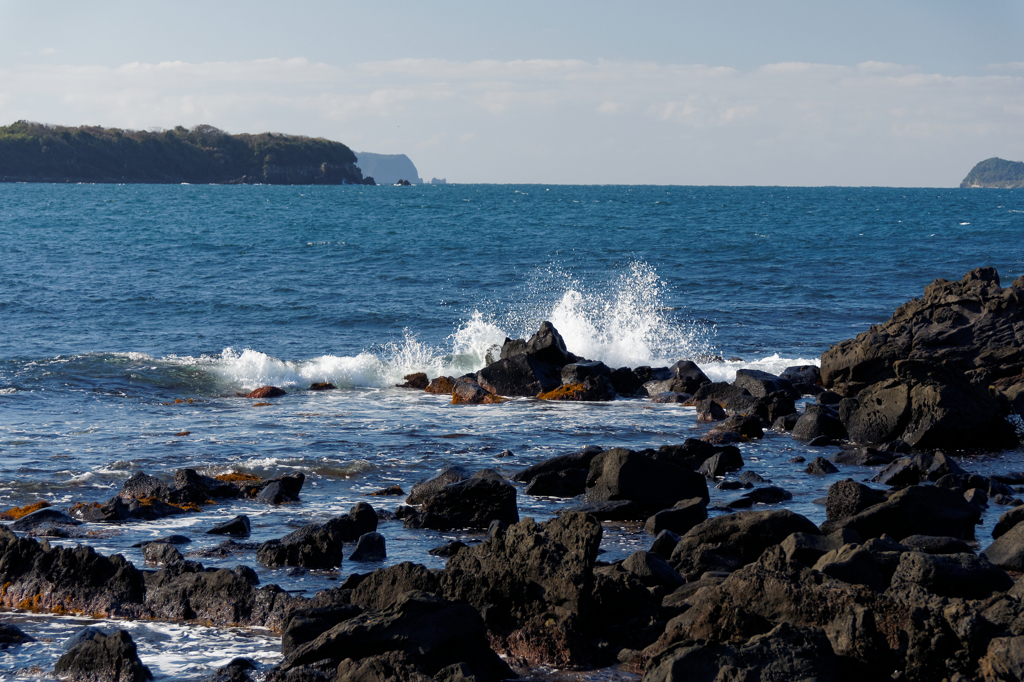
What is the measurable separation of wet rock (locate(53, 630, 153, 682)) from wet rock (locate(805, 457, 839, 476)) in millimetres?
7968

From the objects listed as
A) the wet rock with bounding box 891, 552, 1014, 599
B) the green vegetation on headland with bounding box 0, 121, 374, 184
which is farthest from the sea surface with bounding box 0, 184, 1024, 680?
the green vegetation on headland with bounding box 0, 121, 374, 184

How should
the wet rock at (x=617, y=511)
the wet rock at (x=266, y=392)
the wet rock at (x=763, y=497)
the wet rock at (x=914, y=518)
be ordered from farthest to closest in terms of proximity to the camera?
the wet rock at (x=266, y=392) < the wet rock at (x=763, y=497) < the wet rock at (x=617, y=511) < the wet rock at (x=914, y=518)

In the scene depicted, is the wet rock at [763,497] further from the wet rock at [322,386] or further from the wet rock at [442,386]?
the wet rock at [322,386]

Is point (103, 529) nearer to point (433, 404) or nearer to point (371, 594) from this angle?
point (371, 594)

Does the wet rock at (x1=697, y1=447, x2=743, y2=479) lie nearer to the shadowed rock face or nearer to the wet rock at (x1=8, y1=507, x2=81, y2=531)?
the shadowed rock face

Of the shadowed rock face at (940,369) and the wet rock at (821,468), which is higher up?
the shadowed rock face at (940,369)

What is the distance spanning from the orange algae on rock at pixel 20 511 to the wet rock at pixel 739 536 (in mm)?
6382

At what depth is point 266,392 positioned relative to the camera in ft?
54.0

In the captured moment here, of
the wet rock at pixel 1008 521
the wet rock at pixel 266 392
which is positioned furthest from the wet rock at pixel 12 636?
the wet rock at pixel 266 392

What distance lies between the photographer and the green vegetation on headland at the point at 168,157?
127 m

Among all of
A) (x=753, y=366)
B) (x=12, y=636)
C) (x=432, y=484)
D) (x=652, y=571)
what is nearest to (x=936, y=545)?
(x=652, y=571)

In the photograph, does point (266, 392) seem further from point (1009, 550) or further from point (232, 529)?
point (1009, 550)

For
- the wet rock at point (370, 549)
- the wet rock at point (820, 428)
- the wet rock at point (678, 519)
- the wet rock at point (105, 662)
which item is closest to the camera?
the wet rock at point (105, 662)

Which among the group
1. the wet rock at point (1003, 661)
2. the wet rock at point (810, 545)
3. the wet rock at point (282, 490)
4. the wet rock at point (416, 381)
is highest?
the wet rock at point (1003, 661)
